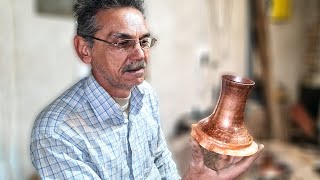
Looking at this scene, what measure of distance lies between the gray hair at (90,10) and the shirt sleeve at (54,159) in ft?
1.23

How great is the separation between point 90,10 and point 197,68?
343cm

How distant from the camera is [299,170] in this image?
4.13 metres

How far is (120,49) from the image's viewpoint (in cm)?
131

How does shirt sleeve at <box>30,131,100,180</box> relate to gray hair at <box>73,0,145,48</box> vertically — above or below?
below

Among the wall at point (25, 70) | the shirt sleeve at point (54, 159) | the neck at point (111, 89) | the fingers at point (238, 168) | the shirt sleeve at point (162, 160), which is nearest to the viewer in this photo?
the shirt sleeve at point (54, 159)

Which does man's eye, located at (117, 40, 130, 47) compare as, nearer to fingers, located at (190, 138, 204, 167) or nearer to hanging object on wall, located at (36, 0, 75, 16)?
fingers, located at (190, 138, 204, 167)

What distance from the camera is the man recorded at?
1208mm

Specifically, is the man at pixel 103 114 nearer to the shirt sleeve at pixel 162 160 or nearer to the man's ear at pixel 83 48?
the man's ear at pixel 83 48

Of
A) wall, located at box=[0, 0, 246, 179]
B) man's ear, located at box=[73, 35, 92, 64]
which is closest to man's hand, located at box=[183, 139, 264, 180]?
man's ear, located at box=[73, 35, 92, 64]

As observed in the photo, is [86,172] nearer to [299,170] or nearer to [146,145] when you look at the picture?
[146,145]

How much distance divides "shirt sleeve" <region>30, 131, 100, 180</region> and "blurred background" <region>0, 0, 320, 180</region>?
160cm

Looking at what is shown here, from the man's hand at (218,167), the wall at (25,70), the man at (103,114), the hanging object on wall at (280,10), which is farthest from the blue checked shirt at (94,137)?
the hanging object on wall at (280,10)

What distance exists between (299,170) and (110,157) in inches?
132

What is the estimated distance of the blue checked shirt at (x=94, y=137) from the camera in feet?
3.93
